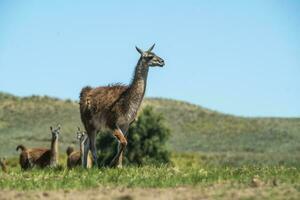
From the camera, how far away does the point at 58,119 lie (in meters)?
97.8

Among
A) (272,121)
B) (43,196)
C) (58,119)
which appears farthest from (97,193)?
(272,121)

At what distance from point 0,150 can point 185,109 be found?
170ft

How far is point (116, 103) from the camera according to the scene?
2108 centimetres

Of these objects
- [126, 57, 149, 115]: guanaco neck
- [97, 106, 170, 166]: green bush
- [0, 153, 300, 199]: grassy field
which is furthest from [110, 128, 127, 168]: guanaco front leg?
[97, 106, 170, 166]: green bush

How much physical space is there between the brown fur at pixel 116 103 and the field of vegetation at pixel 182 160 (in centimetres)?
138

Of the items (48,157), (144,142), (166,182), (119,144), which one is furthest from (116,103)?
(144,142)

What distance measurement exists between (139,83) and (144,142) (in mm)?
32785

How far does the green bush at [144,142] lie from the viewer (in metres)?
51.3

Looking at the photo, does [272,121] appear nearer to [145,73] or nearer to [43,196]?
[145,73]

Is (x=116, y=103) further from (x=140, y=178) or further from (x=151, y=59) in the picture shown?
(x=140, y=178)

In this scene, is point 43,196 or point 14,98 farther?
point 14,98

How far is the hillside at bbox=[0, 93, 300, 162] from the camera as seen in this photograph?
77.1 meters

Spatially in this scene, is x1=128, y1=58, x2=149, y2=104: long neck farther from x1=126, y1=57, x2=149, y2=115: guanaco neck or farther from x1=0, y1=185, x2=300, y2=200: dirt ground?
x1=0, y1=185, x2=300, y2=200: dirt ground

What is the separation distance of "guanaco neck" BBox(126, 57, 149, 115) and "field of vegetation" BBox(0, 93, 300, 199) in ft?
6.17
